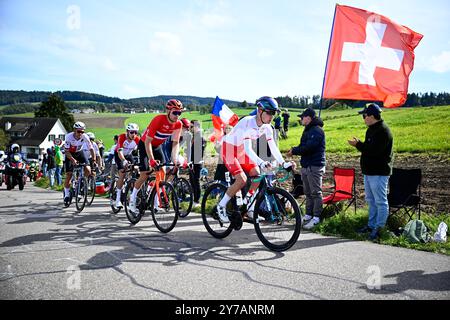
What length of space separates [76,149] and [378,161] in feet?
26.6

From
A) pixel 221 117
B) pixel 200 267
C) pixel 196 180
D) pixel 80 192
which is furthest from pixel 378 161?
pixel 80 192

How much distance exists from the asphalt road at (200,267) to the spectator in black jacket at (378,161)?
0.70 m

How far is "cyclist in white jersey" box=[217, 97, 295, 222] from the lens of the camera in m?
6.36

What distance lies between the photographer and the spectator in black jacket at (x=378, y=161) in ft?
22.2

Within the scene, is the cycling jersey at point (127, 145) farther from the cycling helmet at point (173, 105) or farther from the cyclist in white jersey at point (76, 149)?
the cycling helmet at point (173, 105)

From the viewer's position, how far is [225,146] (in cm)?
675

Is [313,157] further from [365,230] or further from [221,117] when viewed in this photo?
[221,117]

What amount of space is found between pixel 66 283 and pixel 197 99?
86448 mm

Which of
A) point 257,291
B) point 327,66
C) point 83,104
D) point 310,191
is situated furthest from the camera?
point 83,104

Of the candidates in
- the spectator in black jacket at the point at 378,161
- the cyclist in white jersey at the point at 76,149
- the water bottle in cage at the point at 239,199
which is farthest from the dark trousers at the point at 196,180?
the spectator in black jacket at the point at 378,161

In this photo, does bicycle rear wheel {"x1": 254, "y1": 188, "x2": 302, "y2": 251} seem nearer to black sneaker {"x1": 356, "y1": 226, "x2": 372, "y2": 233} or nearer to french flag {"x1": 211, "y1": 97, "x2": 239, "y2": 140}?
black sneaker {"x1": 356, "y1": 226, "x2": 372, "y2": 233}
